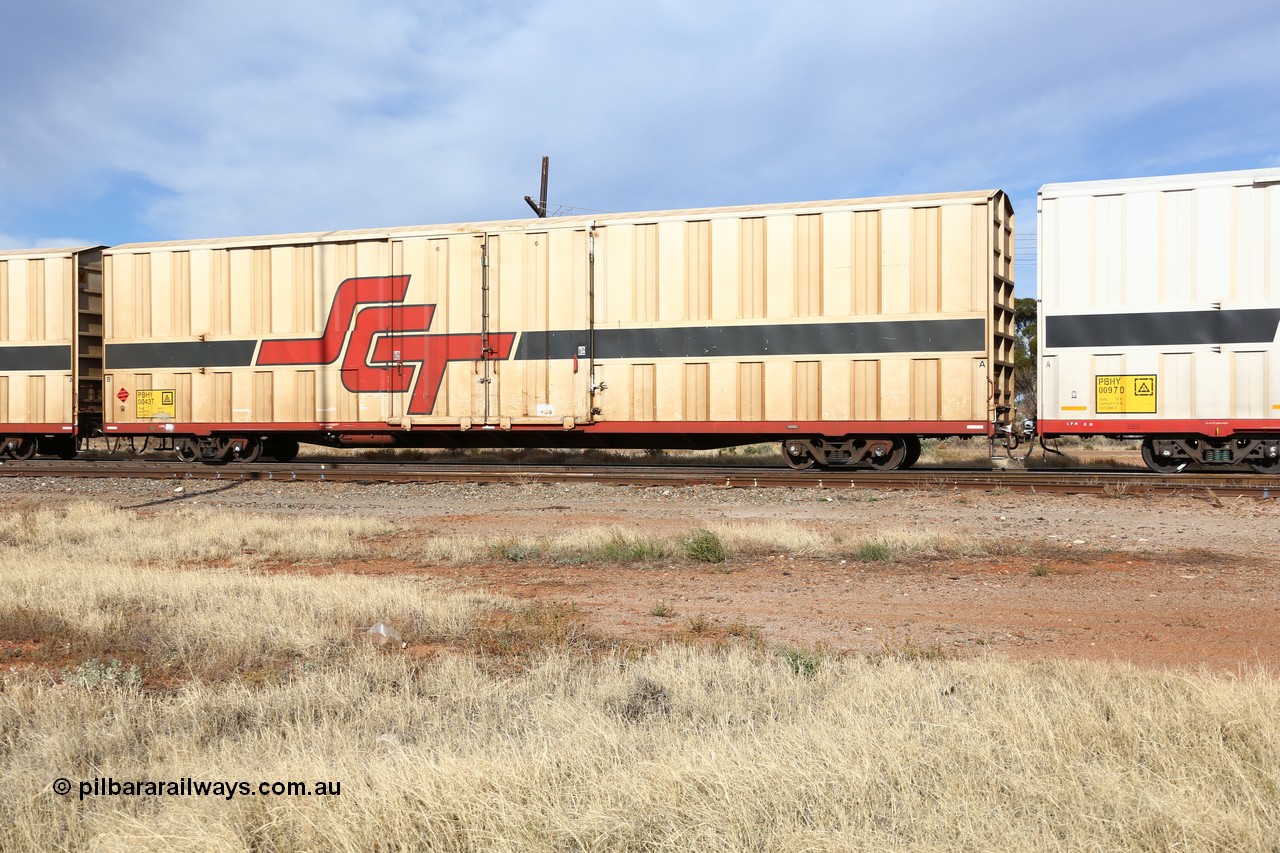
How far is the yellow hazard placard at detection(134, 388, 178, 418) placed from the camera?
16.7 metres

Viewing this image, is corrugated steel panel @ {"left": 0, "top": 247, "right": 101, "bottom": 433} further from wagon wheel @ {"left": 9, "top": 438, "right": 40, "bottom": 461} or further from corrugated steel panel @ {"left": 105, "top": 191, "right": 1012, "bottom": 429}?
corrugated steel panel @ {"left": 105, "top": 191, "right": 1012, "bottom": 429}

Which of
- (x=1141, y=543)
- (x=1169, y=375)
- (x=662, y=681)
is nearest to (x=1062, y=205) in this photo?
(x=1169, y=375)

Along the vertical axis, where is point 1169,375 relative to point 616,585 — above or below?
above

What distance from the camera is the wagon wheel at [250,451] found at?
1698cm

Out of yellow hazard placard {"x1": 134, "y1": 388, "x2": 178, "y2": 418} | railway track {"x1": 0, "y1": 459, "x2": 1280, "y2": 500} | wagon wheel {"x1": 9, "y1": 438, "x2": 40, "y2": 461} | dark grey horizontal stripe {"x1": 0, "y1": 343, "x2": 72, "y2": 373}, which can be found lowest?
railway track {"x1": 0, "y1": 459, "x2": 1280, "y2": 500}

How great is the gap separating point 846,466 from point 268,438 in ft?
38.4

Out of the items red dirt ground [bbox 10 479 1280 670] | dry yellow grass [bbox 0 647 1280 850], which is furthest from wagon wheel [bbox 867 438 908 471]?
dry yellow grass [bbox 0 647 1280 850]

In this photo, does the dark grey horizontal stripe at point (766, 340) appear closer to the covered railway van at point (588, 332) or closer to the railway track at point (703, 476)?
the covered railway van at point (588, 332)

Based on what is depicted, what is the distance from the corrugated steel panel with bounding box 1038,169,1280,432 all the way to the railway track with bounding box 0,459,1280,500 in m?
1.08

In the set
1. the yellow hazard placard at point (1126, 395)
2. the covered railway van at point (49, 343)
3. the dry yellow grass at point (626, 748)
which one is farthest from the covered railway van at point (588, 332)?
the dry yellow grass at point (626, 748)

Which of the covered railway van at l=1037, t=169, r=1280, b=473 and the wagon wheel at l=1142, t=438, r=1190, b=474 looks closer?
the covered railway van at l=1037, t=169, r=1280, b=473

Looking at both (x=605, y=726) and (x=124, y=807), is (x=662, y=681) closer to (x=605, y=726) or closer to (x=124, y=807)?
(x=605, y=726)

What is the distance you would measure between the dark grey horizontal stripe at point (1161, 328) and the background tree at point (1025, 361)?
34.1 ft

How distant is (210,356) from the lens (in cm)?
1644
